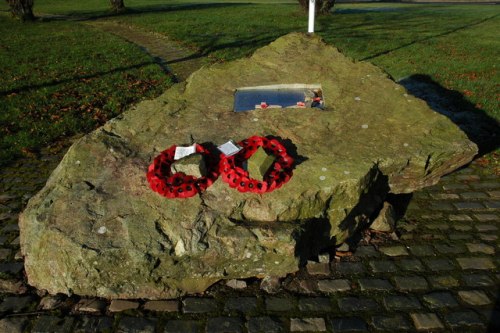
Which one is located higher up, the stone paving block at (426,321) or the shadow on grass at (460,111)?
the shadow on grass at (460,111)

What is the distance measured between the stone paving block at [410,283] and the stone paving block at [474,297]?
359mm

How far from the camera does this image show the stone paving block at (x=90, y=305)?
4.43 meters

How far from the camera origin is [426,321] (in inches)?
164

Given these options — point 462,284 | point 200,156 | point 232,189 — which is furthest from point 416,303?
point 200,156

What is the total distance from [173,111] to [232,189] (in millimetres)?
2143

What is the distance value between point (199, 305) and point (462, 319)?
2643 mm

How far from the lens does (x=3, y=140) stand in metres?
8.43

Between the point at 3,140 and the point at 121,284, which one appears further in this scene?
the point at 3,140

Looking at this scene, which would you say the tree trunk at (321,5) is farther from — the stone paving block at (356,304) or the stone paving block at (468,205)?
the stone paving block at (356,304)

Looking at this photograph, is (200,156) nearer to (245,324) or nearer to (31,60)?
(245,324)

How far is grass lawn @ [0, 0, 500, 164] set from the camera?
992cm

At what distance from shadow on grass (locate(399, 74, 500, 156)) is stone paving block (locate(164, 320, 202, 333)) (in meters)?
6.22

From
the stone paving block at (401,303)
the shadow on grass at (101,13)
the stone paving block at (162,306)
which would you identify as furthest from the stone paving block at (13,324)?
the shadow on grass at (101,13)

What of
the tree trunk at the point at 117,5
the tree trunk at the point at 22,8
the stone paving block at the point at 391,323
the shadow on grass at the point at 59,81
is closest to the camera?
the stone paving block at the point at 391,323
